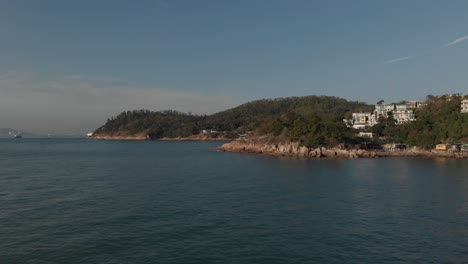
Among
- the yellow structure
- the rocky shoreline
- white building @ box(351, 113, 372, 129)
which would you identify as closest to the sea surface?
the rocky shoreline

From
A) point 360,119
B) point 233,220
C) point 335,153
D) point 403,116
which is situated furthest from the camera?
point 360,119

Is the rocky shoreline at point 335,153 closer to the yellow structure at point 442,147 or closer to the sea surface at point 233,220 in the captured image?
the yellow structure at point 442,147

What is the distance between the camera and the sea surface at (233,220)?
20078 millimetres

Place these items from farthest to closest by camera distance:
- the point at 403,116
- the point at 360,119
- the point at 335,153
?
the point at 360,119 < the point at 403,116 < the point at 335,153

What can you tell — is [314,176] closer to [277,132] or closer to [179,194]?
[179,194]

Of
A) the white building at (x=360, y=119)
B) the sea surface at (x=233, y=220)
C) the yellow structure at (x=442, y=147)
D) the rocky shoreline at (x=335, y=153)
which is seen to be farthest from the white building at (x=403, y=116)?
the sea surface at (x=233, y=220)

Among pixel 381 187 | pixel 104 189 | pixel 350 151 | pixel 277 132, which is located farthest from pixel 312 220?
pixel 277 132

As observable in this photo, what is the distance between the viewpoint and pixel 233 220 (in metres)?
26.6

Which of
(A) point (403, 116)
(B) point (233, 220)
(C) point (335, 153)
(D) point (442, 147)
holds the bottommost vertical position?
(B) point (233, 220)

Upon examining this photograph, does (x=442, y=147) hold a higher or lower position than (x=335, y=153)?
higher

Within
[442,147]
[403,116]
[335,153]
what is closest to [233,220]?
[335,153]

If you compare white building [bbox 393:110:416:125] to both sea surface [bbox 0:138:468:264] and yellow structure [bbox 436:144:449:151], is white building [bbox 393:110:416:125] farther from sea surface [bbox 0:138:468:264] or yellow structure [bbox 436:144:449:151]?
sea surface [bbox 0:138:468:264]

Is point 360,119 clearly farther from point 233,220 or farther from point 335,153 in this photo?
point 233,220

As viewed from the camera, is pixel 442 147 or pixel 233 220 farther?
pixel 442 147
